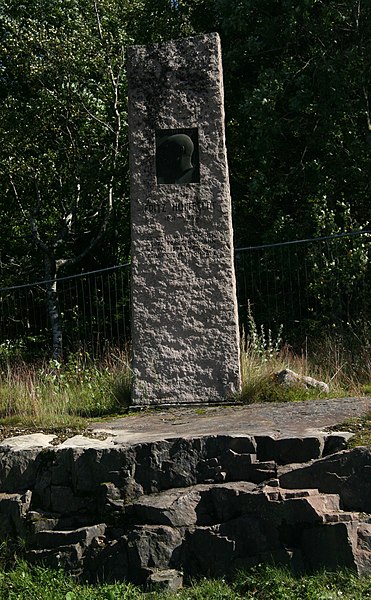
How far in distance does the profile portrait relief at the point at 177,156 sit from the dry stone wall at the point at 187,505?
2507mm

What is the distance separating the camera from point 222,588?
15.4 feet

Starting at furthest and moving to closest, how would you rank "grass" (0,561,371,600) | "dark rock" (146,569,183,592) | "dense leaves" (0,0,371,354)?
"dense leaves" (0,0,371,354)
"dark rock" (146,569,183,592)
"grass" (0,561,371,600)

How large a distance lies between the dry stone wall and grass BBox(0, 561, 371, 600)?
0.09 m

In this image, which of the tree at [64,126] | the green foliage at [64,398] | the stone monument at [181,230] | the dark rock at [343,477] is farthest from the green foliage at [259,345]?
the tree at [64,126]

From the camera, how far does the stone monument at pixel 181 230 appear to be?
7059mm

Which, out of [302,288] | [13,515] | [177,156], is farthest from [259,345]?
[13,515]

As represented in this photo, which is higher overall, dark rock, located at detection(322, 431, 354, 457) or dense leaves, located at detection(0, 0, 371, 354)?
dense leaves, located at detection(0, 0, 371, 354)

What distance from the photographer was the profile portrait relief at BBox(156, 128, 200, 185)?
7.23m

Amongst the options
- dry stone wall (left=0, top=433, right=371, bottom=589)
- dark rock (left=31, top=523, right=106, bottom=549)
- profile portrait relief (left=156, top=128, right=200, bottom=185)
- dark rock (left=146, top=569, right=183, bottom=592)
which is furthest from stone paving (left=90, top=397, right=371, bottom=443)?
profile portrait relief (left=156, top=128, right=200, bottom=185)

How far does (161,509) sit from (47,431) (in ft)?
4.97

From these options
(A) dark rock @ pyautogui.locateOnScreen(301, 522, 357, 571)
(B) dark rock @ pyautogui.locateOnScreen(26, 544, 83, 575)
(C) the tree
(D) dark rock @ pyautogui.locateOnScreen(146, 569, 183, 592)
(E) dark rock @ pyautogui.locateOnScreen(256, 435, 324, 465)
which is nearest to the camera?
(A) dark rock @ pyautogui.locateOnScreen(301, 522, 357, 571)

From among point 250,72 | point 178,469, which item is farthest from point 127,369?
point 250,72

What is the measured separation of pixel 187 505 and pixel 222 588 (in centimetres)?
59

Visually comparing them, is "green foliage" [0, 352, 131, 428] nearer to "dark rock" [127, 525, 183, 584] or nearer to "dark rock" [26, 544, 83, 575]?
"dark rock" [26, 544, 83, 575]
